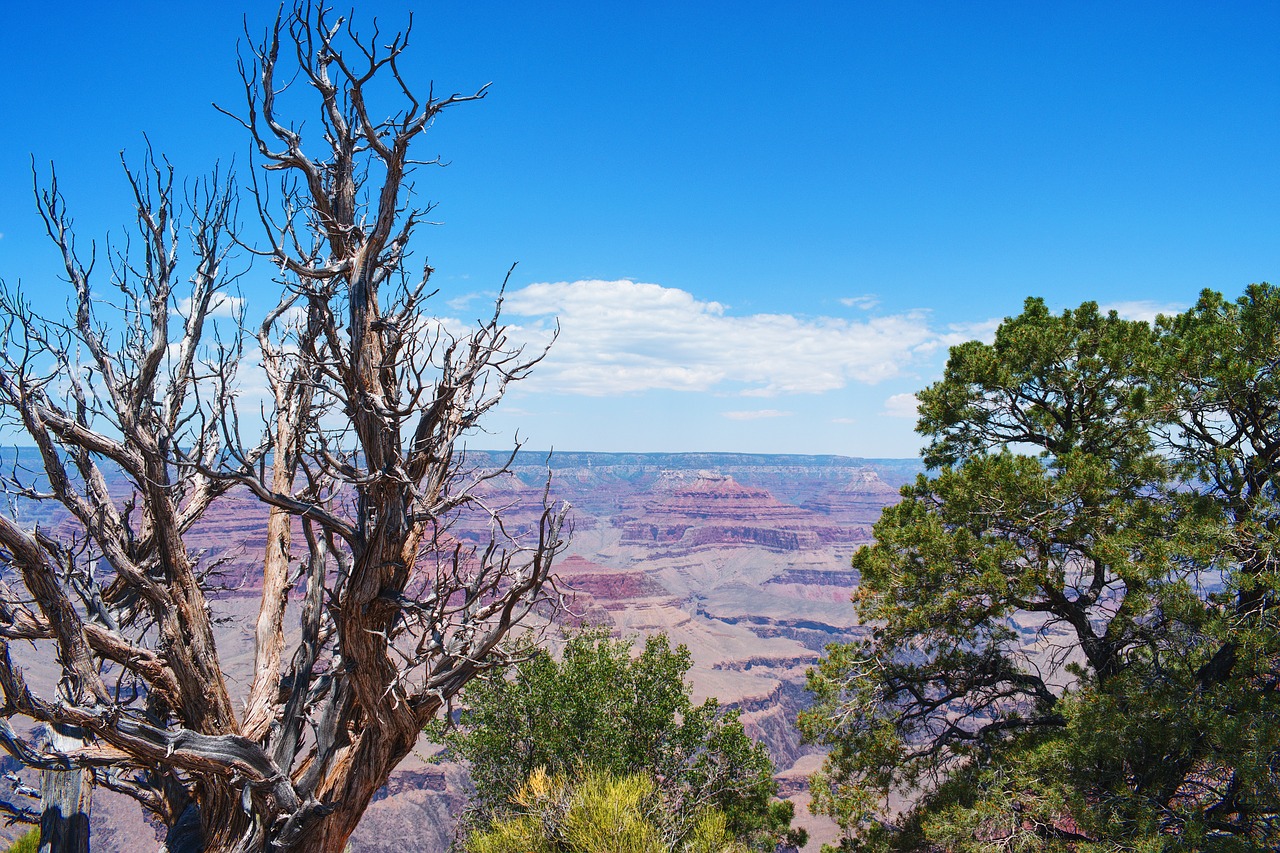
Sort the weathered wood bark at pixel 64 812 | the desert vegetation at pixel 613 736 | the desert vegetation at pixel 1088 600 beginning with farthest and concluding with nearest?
the desert vegetation at pixel 613 736 < the desert vegetation at pixel 1088 600 < the weathered wood bark at pixel 64 812

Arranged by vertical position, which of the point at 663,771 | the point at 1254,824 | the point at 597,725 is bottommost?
the point at 663,771

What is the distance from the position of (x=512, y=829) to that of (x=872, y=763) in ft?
20.0

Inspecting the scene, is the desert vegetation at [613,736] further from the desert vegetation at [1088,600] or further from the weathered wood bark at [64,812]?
the weathered wood bark at [64,812]

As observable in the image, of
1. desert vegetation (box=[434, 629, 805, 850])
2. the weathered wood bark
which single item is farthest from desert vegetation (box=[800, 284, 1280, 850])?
the weathered wood bark

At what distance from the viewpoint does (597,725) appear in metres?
15.3

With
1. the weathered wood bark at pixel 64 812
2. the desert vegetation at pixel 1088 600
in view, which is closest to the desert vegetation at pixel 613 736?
the desert vegetation at pixel 1088 600

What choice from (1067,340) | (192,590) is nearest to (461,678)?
(192,590)

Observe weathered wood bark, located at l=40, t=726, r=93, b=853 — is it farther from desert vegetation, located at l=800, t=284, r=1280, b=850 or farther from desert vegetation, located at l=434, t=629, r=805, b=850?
desert vegetation, located at l=800, t=284, r=1280, b=850

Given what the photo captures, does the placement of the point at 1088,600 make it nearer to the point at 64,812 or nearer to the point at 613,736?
the point at 613,736

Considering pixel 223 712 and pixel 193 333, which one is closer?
Answer: pixel 223 712

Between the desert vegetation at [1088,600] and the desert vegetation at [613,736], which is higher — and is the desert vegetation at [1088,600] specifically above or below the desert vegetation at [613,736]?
above

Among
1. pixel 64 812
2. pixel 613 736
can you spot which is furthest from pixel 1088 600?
pixel 64 812

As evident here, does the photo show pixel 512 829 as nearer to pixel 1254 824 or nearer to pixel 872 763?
pixel 872 763

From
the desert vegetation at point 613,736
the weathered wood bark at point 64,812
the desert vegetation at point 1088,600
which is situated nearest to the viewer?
the weathered wood bark at point 64,812
